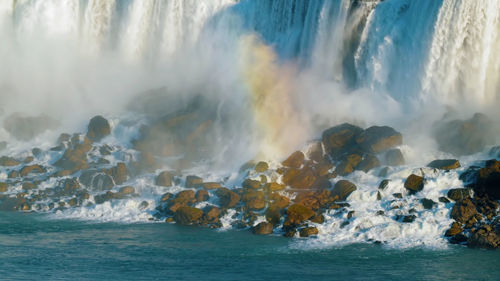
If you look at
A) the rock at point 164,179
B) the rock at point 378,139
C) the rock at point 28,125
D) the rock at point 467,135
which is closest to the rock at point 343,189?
the rock at point 378,139

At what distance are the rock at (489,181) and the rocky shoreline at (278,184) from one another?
0.11ft

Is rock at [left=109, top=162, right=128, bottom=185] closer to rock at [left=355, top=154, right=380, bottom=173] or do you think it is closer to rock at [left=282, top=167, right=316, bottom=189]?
rock at [left=282, top=167, right=316, bottom=189]

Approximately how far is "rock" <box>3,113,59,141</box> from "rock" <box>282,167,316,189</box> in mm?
20282

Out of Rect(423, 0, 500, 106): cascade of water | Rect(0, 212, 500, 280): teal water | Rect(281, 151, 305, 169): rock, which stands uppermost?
Rect(423, 0, 500, 106): cascade of water

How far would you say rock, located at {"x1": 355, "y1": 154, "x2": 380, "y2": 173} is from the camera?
26.5 metres

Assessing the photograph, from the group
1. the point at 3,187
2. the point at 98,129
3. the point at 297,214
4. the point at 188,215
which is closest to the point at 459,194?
the point at 297,214

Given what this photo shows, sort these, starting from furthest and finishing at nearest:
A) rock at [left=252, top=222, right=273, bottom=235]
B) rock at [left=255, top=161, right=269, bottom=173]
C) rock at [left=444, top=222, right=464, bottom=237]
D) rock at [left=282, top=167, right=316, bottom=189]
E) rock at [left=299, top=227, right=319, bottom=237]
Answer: rock at [left=255, top=161, right=269, bottom=173] → rock at [left=282, top=167, right=316, bottom=189] → rock at [left=252, top=222, right=273, bottom=235] → rock at [left=299, top=227, right=319, bottom=237] → rock at [left=444, top=222, right=464, bottom=237]

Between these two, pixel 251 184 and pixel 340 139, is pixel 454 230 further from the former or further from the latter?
pixel 251 184

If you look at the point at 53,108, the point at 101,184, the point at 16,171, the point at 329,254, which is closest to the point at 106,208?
the point at 101,184

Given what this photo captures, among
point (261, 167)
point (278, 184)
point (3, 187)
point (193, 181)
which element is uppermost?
point (261, 167)

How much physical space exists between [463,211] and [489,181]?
6.23 feet

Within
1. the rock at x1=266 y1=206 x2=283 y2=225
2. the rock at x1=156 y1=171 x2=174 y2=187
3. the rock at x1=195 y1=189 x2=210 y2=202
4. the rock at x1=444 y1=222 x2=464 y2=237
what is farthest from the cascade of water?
the rock at x1=156 y1=171 x2=174 y2=187

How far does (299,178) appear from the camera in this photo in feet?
90.0

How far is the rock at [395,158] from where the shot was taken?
26.3m
